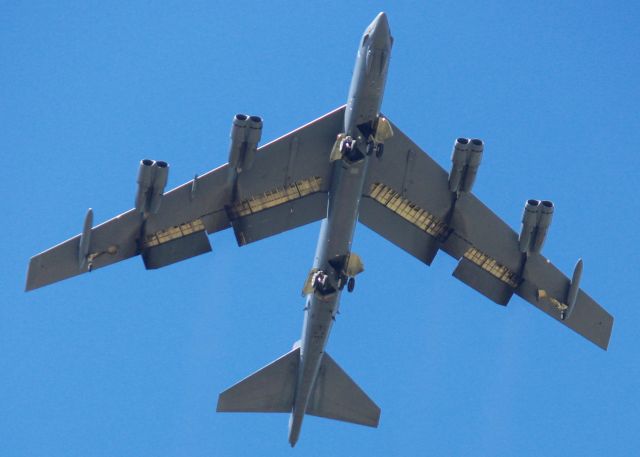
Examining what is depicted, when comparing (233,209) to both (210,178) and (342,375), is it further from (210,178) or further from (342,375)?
(342,375)

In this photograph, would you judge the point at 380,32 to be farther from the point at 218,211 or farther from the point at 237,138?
the point at 218,211

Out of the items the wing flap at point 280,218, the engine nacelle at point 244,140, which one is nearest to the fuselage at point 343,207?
the wing flap at point 280,218

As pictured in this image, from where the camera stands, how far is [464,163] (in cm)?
4109

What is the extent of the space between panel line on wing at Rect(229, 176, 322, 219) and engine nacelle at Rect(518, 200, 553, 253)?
7.96 m

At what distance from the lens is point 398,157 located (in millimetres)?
42281

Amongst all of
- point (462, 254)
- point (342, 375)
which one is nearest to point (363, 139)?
point (462, 254)

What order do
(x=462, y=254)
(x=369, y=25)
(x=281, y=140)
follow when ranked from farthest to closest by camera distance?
(x=462, y=254), (x=281, y=140), (x=369, y=25)

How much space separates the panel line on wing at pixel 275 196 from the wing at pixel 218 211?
0.04 metres

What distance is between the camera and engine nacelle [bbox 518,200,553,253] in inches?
1652

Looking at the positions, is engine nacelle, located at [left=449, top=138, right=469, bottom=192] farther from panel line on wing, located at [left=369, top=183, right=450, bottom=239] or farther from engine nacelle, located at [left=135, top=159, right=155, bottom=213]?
engine nacelle, located at [left=135, top=159, right=155, bottom=213]

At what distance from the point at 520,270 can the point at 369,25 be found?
12480 mm

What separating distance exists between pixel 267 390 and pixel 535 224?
1245 centimetres

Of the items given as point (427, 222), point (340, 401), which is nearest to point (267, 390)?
point (340, 401)

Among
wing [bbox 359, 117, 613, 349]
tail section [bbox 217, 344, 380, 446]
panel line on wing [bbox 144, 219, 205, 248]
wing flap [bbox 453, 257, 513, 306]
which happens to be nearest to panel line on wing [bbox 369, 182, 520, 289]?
wing [bbox 359, 117, 613, 349]
